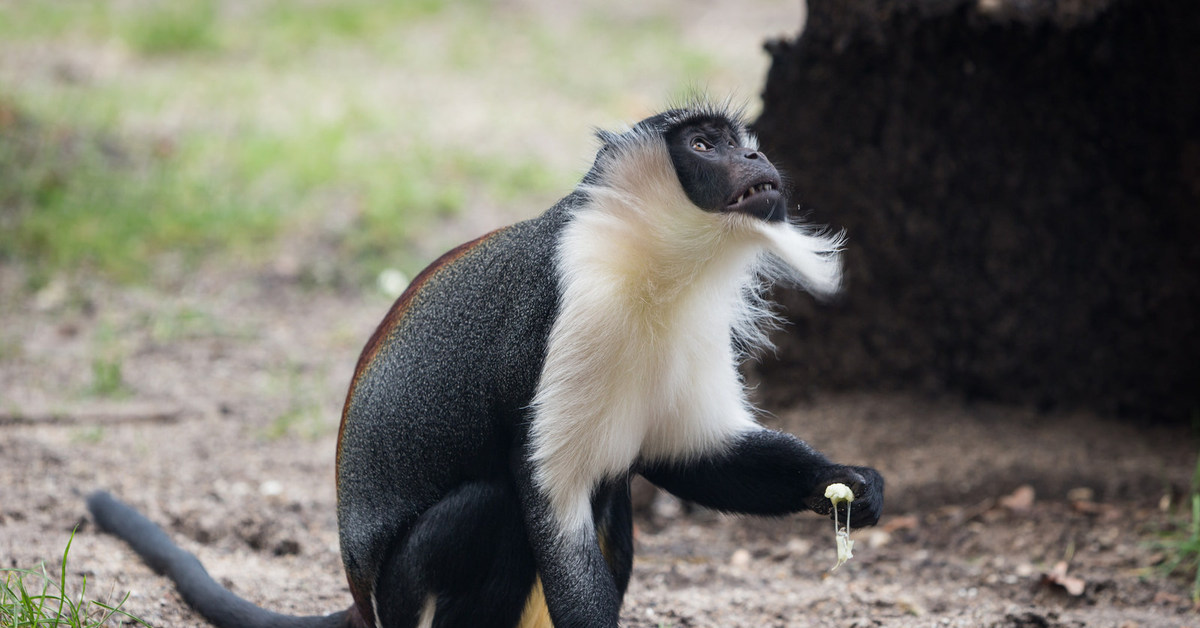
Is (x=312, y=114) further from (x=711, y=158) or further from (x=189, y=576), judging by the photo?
(x=711, y=158)

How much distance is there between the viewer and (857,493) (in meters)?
3.27

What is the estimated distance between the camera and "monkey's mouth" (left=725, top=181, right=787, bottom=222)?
293 centimetres

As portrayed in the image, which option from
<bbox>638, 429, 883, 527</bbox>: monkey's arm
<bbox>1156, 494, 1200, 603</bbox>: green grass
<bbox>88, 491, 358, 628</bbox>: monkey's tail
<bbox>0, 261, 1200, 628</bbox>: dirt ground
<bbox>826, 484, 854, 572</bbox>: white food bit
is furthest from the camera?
<bbox>1156, 494, 1200, 603</bbox>: green grass

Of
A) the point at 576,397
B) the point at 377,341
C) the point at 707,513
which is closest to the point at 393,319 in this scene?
the point at 377,341

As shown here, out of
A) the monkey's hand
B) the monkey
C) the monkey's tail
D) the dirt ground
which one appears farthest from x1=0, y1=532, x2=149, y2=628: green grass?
the monkey's hand

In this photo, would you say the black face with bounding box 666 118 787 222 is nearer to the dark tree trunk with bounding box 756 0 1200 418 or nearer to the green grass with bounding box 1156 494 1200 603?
the dark tree trunk with bounding box 756 0 1200 418

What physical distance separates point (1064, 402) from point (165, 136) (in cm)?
679

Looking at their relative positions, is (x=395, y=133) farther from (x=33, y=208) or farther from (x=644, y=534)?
(x=644, y=534)

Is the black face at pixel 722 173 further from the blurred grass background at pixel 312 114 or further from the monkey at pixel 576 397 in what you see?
the blurred grass background at pixel 312 114

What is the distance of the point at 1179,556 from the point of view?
4.15 metres

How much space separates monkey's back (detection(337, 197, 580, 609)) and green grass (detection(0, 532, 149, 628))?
72cm

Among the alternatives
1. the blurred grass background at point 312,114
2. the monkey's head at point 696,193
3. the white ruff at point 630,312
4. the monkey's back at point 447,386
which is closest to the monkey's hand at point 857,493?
the white ruff at point 630,312

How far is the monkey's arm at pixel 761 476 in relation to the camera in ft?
11.0

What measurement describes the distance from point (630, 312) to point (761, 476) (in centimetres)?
79
